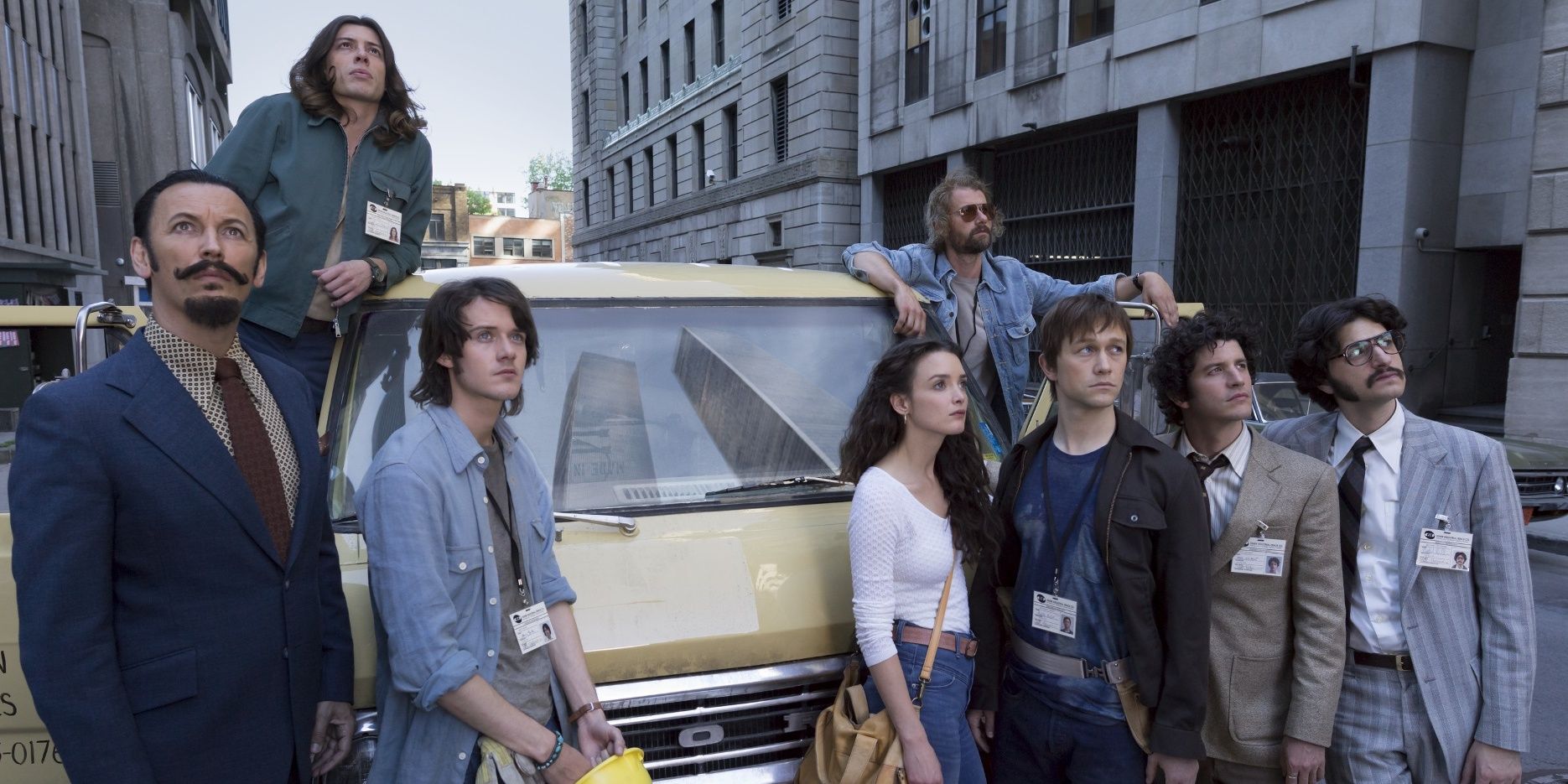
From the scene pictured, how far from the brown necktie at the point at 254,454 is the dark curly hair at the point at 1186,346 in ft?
7.47

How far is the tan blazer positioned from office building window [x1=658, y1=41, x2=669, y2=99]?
3443 centimetres

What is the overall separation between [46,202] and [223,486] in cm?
2752

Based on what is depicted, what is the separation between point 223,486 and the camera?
1862mm

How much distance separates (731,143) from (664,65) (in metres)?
6.66

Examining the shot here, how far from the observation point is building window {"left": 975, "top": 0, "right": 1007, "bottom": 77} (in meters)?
17.8

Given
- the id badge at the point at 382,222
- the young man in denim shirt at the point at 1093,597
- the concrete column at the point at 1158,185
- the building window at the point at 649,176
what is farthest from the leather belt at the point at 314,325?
the building window at the point at 649,176

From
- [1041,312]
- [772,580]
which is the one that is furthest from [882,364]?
[1041,312]

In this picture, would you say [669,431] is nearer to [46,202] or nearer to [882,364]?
[882,364]

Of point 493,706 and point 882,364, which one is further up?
point 882,364

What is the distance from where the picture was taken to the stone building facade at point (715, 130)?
79.0 feet

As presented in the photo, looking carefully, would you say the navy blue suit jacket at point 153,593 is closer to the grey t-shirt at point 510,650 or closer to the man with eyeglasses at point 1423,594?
the grey t-shirt at point 510,650

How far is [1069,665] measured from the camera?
93.3 inches

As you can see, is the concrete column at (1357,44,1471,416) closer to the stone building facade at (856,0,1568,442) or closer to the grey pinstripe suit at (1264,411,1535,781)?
the stone building facade at (856,0,1568,442)

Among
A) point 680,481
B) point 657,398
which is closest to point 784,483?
point 680,481
